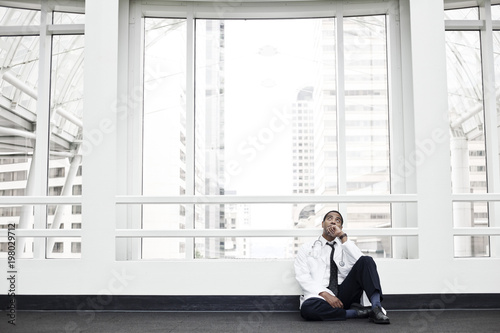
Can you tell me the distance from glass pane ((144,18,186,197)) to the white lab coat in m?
1.93

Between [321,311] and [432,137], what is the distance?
2.12m

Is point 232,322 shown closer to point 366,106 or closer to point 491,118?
point 366,106

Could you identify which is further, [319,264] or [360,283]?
[319,264]

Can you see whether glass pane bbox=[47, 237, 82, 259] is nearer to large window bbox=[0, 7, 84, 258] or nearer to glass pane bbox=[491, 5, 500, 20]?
large window bbox=[0, 7, 84, 258]

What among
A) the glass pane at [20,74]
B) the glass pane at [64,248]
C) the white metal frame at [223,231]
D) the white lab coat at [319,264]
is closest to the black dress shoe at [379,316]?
the white lab coat at [319,264]

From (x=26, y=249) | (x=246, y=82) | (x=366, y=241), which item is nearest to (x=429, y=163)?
(x=366, y=241)

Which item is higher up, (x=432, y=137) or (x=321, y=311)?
(x=432, y=137)

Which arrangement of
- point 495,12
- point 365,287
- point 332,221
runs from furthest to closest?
point 495,12, point 332,221, point 365,287

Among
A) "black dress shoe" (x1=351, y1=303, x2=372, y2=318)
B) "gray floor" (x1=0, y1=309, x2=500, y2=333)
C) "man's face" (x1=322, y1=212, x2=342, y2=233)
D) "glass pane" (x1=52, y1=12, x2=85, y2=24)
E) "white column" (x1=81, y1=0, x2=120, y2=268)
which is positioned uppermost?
"glass pane" (x1=52, y1=12, x2=85, y2=24)

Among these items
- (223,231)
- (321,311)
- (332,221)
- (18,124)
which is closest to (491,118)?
(332,221)

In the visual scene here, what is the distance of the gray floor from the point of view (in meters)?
4.56

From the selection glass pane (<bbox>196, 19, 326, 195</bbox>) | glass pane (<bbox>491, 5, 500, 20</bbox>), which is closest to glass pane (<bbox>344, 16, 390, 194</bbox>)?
glass pane (<bbox>196, 19, 326, 195</bbox>)

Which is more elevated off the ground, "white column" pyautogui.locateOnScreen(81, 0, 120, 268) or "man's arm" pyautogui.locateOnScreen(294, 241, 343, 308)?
"white column" pyautogui.locateOnScreen(81, 0, 120, 268)

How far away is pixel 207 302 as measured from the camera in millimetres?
5680
